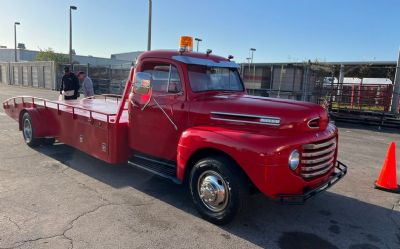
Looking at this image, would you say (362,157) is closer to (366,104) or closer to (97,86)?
(366,104)

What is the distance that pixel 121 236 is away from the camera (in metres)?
3.80

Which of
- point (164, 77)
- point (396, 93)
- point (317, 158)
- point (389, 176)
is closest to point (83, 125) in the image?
point (164, 77)

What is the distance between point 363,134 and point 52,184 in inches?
404

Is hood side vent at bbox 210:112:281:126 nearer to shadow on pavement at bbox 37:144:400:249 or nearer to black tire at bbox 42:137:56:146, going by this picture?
shadow on pavement at bbox 37:144:400:249

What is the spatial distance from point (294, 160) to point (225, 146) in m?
0.79

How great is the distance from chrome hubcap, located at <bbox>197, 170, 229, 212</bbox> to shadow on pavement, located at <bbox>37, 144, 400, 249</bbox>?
0.28 meters

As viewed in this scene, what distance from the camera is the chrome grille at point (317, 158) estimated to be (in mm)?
3923

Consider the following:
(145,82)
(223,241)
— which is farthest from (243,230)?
(145,82)

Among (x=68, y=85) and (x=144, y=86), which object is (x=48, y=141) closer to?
(x=68, y=85)

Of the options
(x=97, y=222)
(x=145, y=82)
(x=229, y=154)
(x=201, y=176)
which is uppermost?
(x=145, y=82)

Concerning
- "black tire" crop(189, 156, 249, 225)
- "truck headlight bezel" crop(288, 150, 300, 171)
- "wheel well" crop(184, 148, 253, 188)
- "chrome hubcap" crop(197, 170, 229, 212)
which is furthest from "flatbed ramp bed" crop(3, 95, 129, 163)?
"truck headlight bezel" crop(288, 150, 300, 171)

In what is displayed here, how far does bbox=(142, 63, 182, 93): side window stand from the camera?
15.7 feet

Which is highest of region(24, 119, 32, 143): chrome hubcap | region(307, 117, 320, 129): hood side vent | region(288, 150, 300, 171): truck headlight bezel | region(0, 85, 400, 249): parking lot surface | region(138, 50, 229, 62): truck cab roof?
region(138, 50, 229, 62): truck cab roof

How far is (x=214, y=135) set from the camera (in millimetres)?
4094
